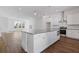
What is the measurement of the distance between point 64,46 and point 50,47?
0.71ft

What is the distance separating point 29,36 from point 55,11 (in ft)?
1.79

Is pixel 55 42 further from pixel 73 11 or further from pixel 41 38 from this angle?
pixel 73 11

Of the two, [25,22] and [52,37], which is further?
[52,37]

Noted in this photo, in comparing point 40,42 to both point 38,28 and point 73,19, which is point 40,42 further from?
point 73,19

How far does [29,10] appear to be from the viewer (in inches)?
46.9

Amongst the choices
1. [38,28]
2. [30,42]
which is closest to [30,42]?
[30,42]

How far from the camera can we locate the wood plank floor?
1.21 meters

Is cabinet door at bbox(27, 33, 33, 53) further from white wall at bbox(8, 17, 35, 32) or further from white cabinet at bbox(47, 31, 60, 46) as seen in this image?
white cabinet at bbox(47, 31, 60, 46)

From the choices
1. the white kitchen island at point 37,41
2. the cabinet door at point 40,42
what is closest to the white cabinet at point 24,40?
the white kitchen island at point 37,41

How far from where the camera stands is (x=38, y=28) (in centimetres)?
128

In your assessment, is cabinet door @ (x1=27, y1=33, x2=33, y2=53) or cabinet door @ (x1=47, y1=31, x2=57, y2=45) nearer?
cabinet door @ (x1=27, y1=33, x2=33, y2=53)

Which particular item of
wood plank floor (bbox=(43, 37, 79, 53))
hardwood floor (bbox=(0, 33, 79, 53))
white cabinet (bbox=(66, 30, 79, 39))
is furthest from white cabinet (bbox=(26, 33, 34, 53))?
white cabinet (bbox=(66, 30, 79, 39))
